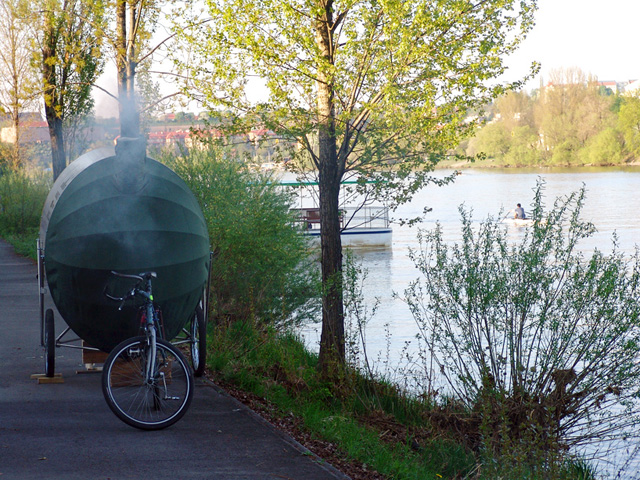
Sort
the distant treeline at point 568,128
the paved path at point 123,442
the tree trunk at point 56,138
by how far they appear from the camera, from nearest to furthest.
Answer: the paved path at point 123,442 → the tree trunk at point 56,138 → the distant treeline at point 568,128

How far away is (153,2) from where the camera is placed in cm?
1551

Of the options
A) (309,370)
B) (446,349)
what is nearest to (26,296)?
(309,370)

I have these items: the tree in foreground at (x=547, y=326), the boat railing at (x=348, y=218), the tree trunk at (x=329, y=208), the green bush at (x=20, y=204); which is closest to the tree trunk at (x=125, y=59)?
the boat railing at (x=348, y=218)

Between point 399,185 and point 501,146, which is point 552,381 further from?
point 501,146

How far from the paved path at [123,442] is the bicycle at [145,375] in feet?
0.46

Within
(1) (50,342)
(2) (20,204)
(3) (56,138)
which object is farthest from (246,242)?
(2) (20,204)

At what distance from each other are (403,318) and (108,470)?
1690cm

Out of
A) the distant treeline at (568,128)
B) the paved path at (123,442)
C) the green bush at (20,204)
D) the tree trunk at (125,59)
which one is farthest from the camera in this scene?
the distant treeline at (568,128)

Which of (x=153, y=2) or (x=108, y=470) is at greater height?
(x=153, y=2)

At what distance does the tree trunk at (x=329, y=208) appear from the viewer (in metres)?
10.2

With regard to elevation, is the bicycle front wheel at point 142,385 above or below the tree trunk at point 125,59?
below

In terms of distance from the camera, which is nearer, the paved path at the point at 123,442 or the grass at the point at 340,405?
the paved path at the point at 123,442

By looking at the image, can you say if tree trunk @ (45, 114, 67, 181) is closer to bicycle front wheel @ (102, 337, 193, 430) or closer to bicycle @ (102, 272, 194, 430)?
bicycle @ (102, 272, 194, 430)

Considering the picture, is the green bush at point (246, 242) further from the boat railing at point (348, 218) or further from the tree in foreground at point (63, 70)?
the tree in foreground at point (63, 70)
